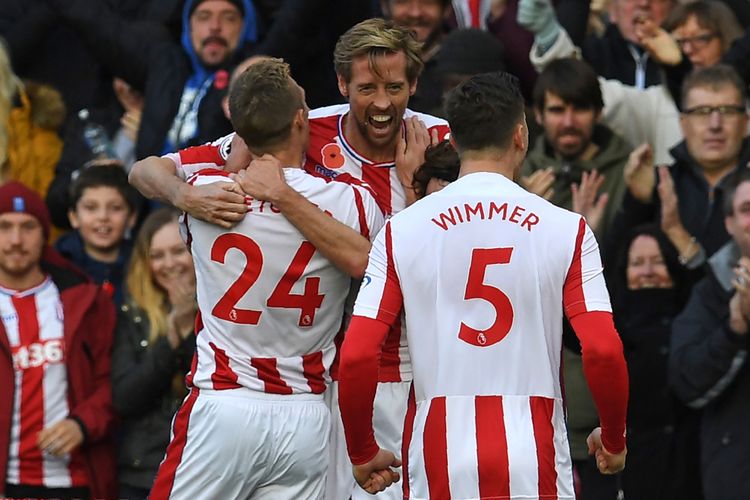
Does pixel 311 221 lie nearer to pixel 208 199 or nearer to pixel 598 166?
pixel 208 199

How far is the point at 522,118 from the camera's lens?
5.85 m

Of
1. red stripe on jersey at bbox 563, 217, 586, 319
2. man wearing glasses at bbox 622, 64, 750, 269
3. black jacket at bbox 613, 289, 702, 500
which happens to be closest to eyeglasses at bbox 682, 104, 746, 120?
man wearing glasses at bbox 622, 64, 750, 269

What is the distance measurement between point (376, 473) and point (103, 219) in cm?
442

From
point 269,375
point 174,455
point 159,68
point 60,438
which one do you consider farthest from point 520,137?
point 159,68

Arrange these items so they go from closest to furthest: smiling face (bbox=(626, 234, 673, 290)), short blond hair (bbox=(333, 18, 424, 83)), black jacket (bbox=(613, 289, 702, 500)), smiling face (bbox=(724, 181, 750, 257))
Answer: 1. short blond hair (bbox=(333, 18, 424, 83))
2. smiling face (bbox=(724, 181, 750, 257))
3. black jacket (bbox=(613, 289, 702, 500))
4. smiling face (bbox=(626, 234, 673, 290))

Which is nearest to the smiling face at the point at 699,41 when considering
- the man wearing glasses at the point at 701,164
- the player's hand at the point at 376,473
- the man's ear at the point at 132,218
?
the man wearing glasses at the point at 701,164

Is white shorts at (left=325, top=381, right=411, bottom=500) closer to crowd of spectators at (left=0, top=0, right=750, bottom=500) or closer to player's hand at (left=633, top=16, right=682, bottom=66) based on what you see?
crowd of spectators at (left=0, top=0, right=750, bottom=500)

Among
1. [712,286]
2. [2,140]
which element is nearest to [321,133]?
[712,286]

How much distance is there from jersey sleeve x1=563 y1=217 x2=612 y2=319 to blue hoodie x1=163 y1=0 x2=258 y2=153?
4852 millimetres

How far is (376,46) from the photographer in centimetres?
658

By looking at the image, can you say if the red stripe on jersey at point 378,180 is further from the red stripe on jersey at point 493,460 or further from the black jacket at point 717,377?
the black jacket at point 717,377

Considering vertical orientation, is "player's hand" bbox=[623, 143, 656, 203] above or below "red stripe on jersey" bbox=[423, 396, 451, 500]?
above

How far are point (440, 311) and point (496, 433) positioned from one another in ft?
1.55

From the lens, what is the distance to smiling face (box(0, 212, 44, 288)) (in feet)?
29.4
